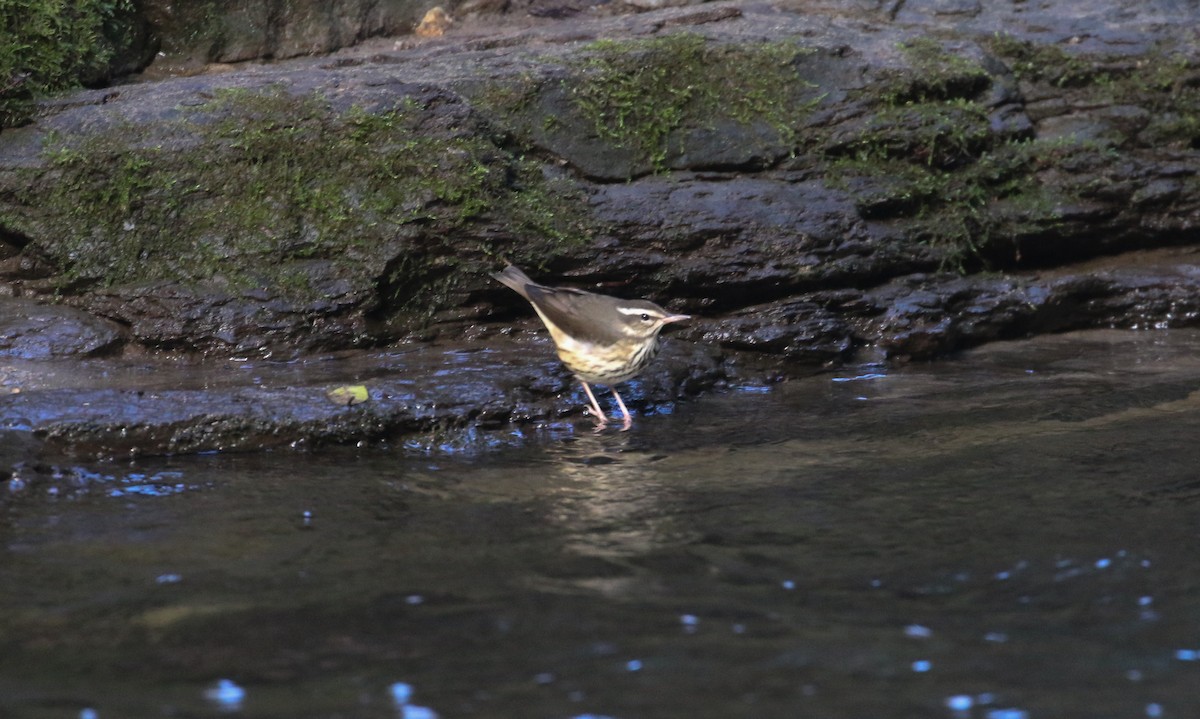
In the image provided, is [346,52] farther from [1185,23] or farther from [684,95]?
[1185,23]

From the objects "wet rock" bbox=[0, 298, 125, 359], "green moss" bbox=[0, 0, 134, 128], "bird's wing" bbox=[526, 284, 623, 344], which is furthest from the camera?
"green moss" bbox=[0, 0, 134, 128]

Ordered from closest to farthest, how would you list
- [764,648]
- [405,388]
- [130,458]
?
[764,648]
[130,458]
[405,388]

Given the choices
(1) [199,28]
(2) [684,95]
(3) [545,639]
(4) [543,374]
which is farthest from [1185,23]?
(3) [545,639]

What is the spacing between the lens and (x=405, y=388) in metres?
6.40

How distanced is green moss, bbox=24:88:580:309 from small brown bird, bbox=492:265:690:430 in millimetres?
1173

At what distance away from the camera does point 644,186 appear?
817 centimetres

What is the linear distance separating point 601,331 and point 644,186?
2.17m

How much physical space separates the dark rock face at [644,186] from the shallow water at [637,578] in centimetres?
153

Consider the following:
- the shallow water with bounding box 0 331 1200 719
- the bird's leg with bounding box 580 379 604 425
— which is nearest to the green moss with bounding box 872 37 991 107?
the shallow water with bounding box 0 331 1200 719

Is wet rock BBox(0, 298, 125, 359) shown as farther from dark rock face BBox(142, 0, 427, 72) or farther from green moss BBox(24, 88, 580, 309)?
dark rock face BBox(142, 0, 427, 72)

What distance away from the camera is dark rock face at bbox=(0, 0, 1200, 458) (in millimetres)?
7379

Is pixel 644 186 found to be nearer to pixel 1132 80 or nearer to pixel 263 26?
pixel 263 26

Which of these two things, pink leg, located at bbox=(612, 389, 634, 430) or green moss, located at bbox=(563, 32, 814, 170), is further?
green moss, located at bbox=(563, 32, 814, 170)

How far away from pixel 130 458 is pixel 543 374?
241 cm
